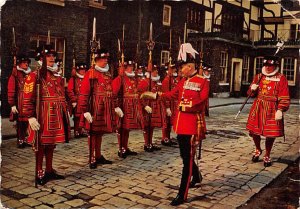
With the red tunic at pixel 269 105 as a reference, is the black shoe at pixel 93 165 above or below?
below

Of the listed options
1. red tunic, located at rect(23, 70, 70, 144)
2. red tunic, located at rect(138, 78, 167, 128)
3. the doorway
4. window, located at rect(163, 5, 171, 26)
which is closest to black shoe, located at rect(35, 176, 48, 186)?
red tunic, located at rect(23, 70, 70, 144)

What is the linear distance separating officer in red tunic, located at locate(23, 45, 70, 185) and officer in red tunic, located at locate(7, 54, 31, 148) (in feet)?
7.93

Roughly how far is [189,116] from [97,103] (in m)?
2.20

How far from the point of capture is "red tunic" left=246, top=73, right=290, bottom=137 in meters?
6.78

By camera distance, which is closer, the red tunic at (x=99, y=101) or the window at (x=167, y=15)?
the red tunic at (x=99, y=101)

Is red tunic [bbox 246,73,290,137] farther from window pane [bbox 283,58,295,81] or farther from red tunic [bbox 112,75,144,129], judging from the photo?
window pane [bbox 283,58,295,81]

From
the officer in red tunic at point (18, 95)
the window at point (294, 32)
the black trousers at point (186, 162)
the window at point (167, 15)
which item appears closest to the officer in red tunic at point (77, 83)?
the officer in red tunic at point (18, 95)

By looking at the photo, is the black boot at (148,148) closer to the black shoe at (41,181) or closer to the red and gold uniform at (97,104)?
the red and gold uniform at (97,104)

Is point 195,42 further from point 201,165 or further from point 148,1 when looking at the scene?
point 201,165

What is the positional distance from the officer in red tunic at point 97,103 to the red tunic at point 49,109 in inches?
21.5

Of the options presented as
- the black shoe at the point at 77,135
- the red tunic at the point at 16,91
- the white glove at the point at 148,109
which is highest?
the red tunic at the point at 16,91

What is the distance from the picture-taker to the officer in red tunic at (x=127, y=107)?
722cm

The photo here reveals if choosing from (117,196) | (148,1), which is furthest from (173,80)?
(148,1)

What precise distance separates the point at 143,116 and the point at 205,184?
270 cm
